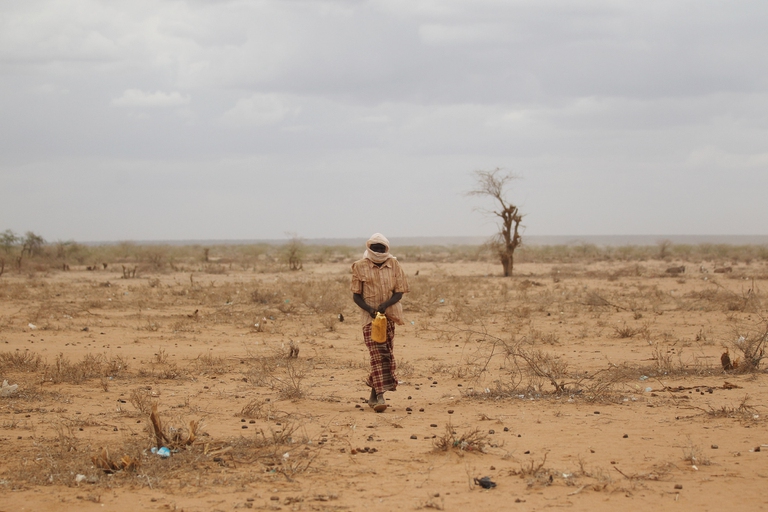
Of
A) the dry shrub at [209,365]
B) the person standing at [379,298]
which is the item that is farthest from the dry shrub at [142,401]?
the person standing at [379,298]

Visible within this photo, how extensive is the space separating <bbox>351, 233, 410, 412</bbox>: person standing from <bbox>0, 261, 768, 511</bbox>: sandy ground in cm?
34

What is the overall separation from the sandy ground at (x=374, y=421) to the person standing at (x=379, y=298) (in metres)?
0.34

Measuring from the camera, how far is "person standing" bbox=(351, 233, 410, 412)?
7.29 m

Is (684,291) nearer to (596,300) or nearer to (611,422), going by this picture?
(596,300)

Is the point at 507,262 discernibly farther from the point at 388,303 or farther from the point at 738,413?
the point at 738,413

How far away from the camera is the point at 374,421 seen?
6.76m

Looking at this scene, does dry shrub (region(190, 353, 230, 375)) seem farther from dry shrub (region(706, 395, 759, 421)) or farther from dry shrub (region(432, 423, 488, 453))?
dry shrub (region(706, 395, 759, 421))

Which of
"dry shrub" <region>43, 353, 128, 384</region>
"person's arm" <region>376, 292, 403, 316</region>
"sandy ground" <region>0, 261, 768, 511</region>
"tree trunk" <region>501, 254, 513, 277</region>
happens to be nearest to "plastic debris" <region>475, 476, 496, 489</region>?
"sandy ground" <region>0, 261, 768, 511</region>

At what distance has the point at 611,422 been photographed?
21.6 ft

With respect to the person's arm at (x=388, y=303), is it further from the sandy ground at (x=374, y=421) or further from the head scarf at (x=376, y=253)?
the sandy ground at (x=374, y=421)

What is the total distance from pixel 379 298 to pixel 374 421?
1363 millimetres

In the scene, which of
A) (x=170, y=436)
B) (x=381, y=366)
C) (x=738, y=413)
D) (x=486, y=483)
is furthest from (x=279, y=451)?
(x=738, y=413)

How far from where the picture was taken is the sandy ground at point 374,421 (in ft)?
15.7

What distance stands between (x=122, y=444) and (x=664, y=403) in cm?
545
